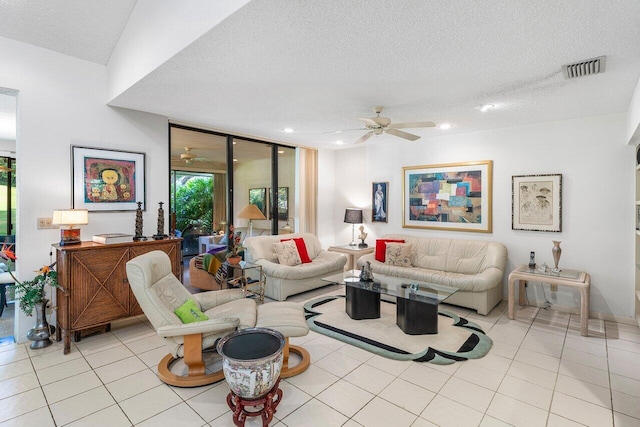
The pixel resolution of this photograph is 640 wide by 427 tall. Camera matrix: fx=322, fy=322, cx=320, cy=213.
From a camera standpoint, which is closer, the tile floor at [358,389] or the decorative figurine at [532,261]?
the tile floor at [358,389]

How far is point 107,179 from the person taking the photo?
3.80 metres

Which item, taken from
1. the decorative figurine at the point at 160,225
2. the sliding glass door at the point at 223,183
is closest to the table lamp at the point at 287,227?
the sliding glass door at the point at 223,183

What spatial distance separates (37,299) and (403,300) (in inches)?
147

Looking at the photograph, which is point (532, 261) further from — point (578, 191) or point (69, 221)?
point (69, 221)

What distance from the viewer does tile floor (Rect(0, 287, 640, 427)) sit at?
215cm

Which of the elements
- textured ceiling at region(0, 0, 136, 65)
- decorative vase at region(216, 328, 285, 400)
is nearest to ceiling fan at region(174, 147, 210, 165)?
textured ceiling at region(0, 0, 136, 65)

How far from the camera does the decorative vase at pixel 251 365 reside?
1863 millimetres

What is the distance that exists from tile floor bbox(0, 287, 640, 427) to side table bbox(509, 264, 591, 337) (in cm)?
30

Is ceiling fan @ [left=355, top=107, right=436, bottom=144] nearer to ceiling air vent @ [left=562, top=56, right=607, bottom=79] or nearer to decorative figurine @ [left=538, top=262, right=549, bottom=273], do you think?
ceiling air vent @ [left=562, top=56, right=607, bottom=79]

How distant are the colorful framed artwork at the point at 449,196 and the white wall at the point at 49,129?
4.45 meters

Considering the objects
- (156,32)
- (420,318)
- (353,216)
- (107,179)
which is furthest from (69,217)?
(353,216)

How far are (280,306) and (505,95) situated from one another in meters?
3.12

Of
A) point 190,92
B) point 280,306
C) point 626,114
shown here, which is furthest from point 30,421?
point 626,114

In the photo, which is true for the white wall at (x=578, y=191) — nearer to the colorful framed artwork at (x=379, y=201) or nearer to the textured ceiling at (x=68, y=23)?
the colorful framed artwork at (x=379, y=201)
